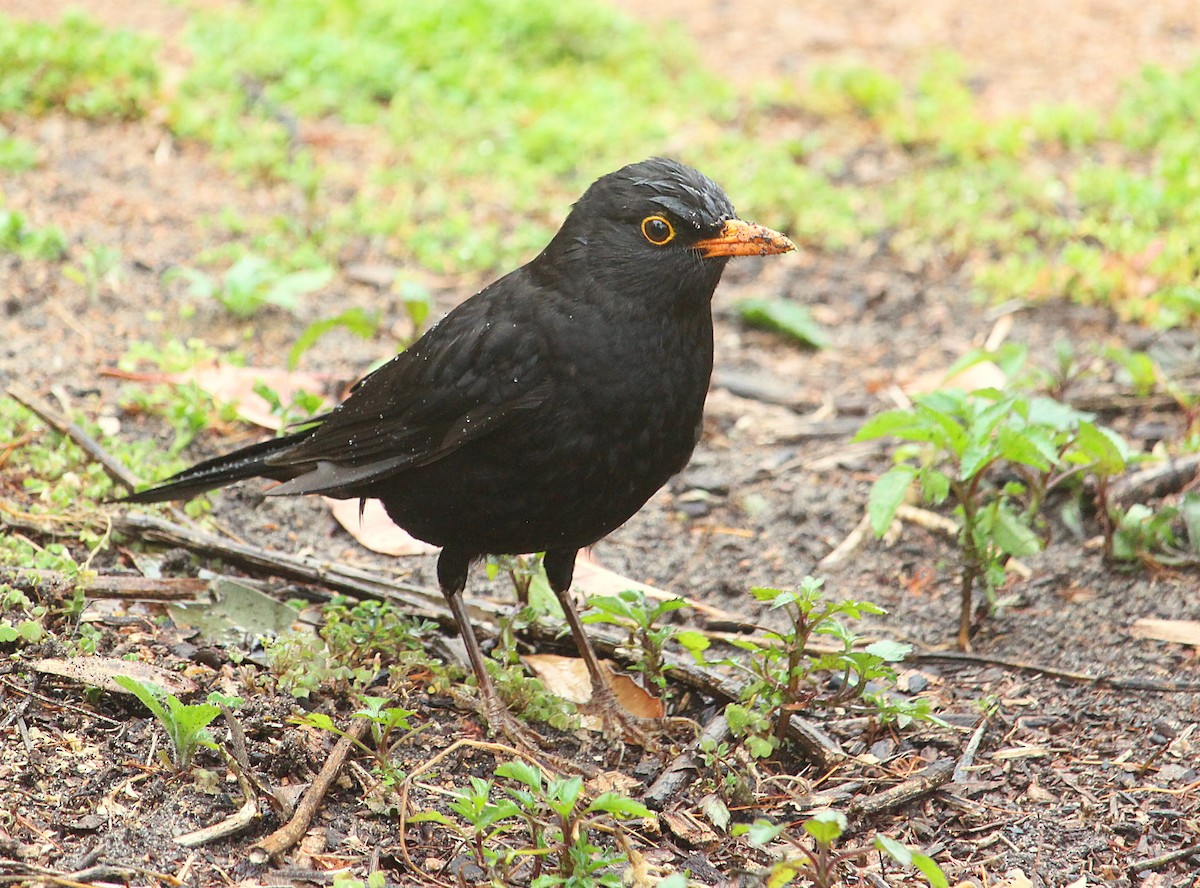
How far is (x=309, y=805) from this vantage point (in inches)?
135

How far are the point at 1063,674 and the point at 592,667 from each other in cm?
149

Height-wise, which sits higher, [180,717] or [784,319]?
[784,319]

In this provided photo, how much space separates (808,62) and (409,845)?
781cm

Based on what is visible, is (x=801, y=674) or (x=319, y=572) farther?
(x=319, y=572)

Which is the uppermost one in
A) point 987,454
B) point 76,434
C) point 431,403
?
point 431,403

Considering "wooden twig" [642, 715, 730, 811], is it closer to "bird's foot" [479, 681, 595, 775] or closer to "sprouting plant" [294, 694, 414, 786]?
"bird's foot" [479, 681, 595, 775]

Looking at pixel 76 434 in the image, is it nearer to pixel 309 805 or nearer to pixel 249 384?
pixel 249 384

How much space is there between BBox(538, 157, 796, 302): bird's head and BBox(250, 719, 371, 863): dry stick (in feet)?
4.72

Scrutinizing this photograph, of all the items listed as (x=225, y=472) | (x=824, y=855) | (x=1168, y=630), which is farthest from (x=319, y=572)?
(x=1168, y=630)

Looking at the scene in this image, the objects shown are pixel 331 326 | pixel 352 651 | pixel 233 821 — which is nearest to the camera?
pixel 233 821

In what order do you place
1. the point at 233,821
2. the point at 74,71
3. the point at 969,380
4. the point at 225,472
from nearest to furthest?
the point at 233,821 < the point at 225,472 < the point at 969,380 < the point at 74,71

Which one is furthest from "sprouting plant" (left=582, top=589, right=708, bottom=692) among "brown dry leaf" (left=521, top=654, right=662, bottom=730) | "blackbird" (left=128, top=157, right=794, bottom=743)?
"blackbird" (left=128, top=157, right=794, bottom=743)

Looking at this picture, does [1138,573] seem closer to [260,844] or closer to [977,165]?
[260,844]

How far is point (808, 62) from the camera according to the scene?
9.95 meters
